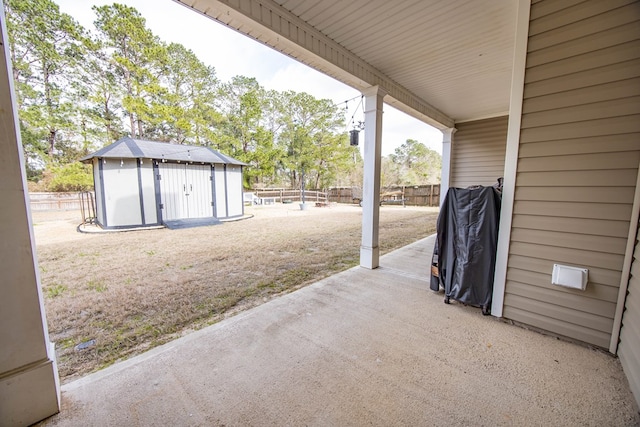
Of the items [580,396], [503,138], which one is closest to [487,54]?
[503,138]

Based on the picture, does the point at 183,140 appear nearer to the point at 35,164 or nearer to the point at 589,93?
the point at 35,164

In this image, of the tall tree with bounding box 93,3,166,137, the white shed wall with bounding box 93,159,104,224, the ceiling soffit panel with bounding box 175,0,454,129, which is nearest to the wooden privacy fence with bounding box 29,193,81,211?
the tall tree with bounding box 93,3,166,137

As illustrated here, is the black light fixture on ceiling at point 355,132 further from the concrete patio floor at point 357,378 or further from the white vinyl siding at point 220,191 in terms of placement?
the white vinyl siding at point 220,191

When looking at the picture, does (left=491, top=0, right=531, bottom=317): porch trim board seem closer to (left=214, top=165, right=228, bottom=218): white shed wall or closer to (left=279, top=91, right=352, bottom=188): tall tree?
(left=214, top=165, right=228, bottom=218): white shed wall

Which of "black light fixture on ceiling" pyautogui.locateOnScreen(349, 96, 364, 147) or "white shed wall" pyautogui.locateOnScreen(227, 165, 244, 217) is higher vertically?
"black light fixture on ceiling" pyautogui.locateOnScreen(349, 96, 364, 147)

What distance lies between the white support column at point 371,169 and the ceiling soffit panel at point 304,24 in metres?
0.36

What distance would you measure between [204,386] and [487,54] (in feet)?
14.3

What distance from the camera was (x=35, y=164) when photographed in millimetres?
12141

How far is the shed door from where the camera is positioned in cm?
809

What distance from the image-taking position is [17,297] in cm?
117

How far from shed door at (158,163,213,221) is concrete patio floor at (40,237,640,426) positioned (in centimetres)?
743

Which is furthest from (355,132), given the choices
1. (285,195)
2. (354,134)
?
(285,195)

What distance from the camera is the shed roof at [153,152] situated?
23.5ft

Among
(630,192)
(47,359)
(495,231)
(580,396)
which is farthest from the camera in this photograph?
Result: (495,231)
